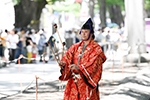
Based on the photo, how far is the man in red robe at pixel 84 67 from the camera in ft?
17.6

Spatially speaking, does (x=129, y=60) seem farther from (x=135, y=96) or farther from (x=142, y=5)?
(x=135, y=96)

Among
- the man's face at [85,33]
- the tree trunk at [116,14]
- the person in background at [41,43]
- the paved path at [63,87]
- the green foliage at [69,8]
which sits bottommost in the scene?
the paved path at [63,87]

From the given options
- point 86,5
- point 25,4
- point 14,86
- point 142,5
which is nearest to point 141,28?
point 142,5

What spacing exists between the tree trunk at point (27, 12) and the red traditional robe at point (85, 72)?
2225 centimetres

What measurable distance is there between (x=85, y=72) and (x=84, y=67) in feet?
0.24

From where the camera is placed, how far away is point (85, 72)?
531cm

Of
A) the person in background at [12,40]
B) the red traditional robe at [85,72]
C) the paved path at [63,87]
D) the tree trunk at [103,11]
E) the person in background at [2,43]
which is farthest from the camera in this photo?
the tree trunk at [103,11]

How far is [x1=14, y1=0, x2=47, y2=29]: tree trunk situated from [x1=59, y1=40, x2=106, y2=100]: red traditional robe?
73.0 ft

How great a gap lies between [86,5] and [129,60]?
1686cm

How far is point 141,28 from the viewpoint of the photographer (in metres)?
18.6

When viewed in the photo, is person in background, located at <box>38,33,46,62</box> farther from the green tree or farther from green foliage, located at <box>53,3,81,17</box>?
green foliage, located at <box>53,3,81,17</box>

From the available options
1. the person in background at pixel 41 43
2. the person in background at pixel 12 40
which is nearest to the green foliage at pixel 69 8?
the person in background at pixel 41 43

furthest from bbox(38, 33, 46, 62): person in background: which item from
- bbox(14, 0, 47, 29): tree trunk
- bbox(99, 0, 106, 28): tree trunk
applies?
bbox(99, 0, 106, 28): tree trunk

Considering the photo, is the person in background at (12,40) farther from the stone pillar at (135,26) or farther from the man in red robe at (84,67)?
the man in red robe at (84,67)
